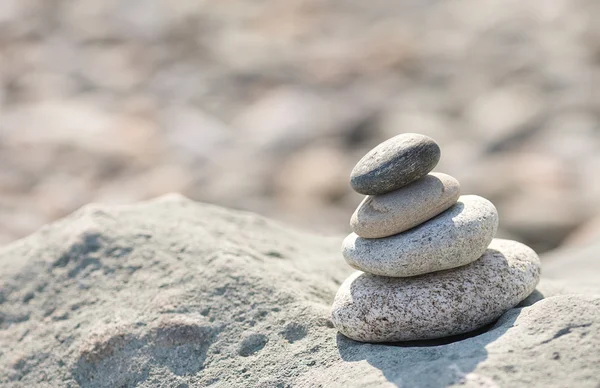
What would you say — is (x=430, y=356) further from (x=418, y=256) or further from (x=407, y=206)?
(x=407, y=206)

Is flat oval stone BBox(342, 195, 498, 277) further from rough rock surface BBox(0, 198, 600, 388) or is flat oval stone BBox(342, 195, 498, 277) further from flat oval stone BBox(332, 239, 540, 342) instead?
rough rock surface BBox(0, 198, 600, 388)

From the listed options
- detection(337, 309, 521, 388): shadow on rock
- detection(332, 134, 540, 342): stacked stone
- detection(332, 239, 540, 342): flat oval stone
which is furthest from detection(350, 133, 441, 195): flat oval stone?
detection(337, 309, 521, 388): shadow on rock

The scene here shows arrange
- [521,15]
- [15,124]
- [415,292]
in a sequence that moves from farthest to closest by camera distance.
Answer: [521,15]
[15,124]
[415,292]

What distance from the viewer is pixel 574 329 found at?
2834mm

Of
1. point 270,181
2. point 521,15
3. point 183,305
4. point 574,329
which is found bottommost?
point 574,329

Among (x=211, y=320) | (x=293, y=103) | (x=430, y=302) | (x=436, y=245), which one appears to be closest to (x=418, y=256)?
(x=436, y=245)

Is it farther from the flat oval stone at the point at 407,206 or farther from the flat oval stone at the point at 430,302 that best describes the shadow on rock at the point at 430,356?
the flat oval stone at the point at 407,206

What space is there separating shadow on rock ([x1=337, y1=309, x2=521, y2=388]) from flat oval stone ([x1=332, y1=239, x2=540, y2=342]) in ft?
0.13

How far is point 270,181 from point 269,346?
21.9 ft

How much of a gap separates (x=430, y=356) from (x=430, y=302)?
0.29 m

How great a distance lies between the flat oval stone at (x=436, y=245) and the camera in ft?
10.2

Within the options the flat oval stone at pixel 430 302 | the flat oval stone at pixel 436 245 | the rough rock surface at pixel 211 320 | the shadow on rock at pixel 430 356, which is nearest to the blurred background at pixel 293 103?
the rough rock surface at pixel 211 320

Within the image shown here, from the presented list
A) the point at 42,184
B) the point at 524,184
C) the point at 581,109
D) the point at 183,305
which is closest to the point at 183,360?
the point at 183,305

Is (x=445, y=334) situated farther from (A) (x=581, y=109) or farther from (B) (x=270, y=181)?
(A) (x=581, y=109)
